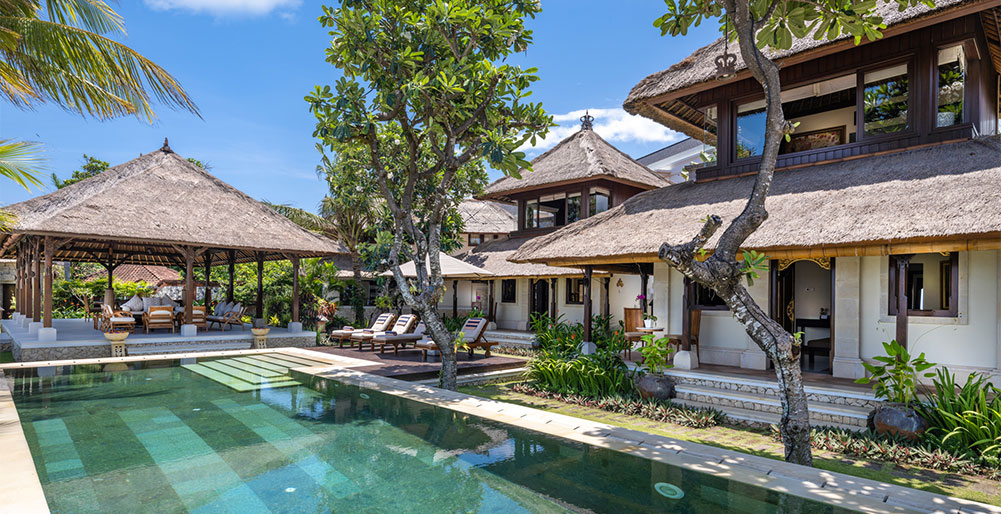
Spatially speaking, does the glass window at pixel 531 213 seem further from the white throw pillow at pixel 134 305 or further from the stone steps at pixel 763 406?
the white throw pillow at pixel 134 305

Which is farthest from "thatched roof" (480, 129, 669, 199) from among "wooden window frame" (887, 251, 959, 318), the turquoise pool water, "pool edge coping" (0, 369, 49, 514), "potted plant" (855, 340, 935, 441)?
"pool edge coping" (0, 369, 49, 514)

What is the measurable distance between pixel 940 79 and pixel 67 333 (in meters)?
20.8

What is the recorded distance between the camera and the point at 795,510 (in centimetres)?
411

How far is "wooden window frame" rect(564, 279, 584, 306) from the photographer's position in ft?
61.0

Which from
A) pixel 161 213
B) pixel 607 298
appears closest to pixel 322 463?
pixel 161 213

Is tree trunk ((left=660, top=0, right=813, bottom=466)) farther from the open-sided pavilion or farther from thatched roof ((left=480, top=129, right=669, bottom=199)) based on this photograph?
the open-sided pavilion

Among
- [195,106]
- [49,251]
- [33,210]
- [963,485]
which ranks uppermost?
[195,106]

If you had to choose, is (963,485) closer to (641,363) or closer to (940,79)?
(641,363)

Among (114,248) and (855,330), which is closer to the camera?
(855,330)

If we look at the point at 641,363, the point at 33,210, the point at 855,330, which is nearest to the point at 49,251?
the point at 33,210

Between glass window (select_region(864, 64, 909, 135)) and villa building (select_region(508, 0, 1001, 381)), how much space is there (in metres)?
0.02

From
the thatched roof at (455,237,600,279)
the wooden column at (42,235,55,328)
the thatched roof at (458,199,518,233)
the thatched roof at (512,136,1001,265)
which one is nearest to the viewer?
the thatched roof at (512,136,1001,265)

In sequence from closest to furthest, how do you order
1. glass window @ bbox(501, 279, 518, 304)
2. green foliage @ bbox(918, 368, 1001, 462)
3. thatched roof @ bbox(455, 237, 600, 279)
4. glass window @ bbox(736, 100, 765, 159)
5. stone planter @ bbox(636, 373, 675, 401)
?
green foliage @ bbox(918, 368, 1001, 462) → stone planter @ bbox(636, 373, 675, 401) → glass window @ bbox(736, 100, 765, 159) → thatched roof @ bbox(455, 237, 600, 279) → glass window @ bbox(501, 279, 518, 304)

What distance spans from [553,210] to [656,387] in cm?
1191
